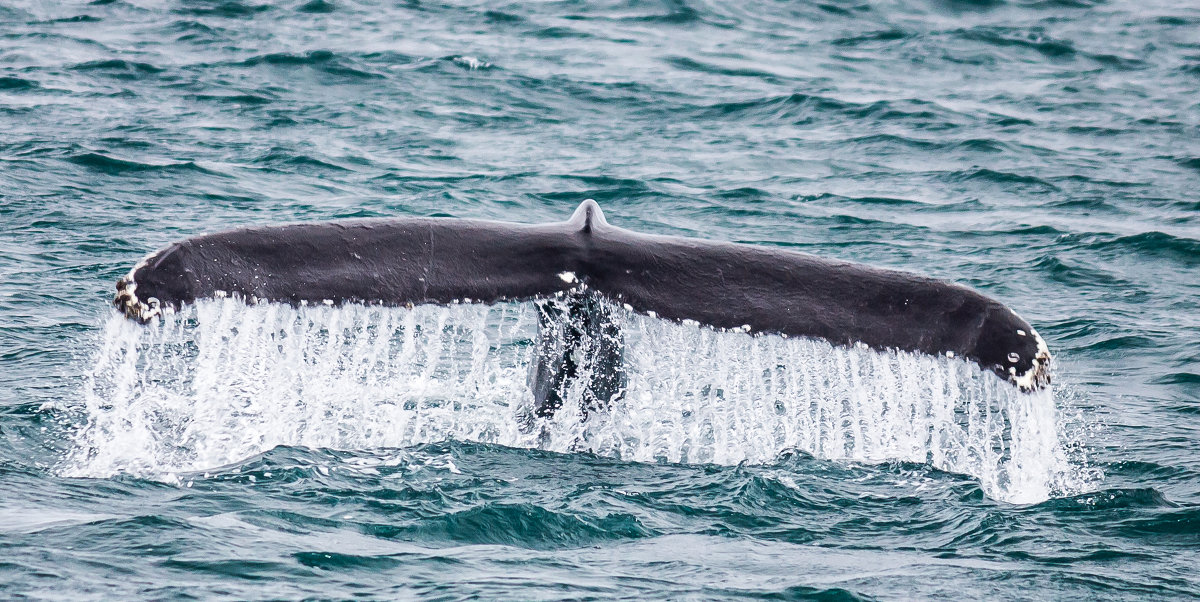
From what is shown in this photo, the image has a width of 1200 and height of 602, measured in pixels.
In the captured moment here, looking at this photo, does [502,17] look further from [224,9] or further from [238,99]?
[238,99]

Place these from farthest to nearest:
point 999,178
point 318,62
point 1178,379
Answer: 1. point 318,62
2. point 999,178
3. point 1178,379

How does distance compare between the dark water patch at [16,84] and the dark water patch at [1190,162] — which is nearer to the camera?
the dark water patch at [1190,162]

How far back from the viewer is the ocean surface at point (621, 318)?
5.93 metres

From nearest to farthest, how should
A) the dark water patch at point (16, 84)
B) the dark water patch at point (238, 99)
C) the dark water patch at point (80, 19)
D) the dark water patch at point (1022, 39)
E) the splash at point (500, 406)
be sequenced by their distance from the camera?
the splash at point (500, 406), the dark water patch at point (16, 84), the dark water patch at point (238, 99), the dark water patch at point (80, 19), the dark water patch at point (1022, 39)

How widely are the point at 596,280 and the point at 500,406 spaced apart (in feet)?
6.75

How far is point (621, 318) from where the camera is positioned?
632 cm

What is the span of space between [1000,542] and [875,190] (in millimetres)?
9332

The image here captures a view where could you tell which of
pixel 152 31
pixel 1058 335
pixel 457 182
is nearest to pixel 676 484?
pixel 1058 335

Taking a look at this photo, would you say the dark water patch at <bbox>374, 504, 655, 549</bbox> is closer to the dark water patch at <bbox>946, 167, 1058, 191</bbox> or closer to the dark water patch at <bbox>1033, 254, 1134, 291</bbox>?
the dark water patch at <bbox>1033, 254, 1134, 291</bbox>

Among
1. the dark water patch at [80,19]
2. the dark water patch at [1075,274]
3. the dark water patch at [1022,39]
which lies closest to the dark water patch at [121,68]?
the dark water patch at [80,19]

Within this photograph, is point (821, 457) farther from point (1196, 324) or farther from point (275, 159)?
point (275, 159)

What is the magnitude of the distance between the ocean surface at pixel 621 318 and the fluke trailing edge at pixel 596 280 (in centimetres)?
13

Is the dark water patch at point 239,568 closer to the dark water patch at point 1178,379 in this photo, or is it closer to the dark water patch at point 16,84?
the dark water patch at point 1178,379

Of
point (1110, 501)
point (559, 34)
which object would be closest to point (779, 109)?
point (559, 34)
